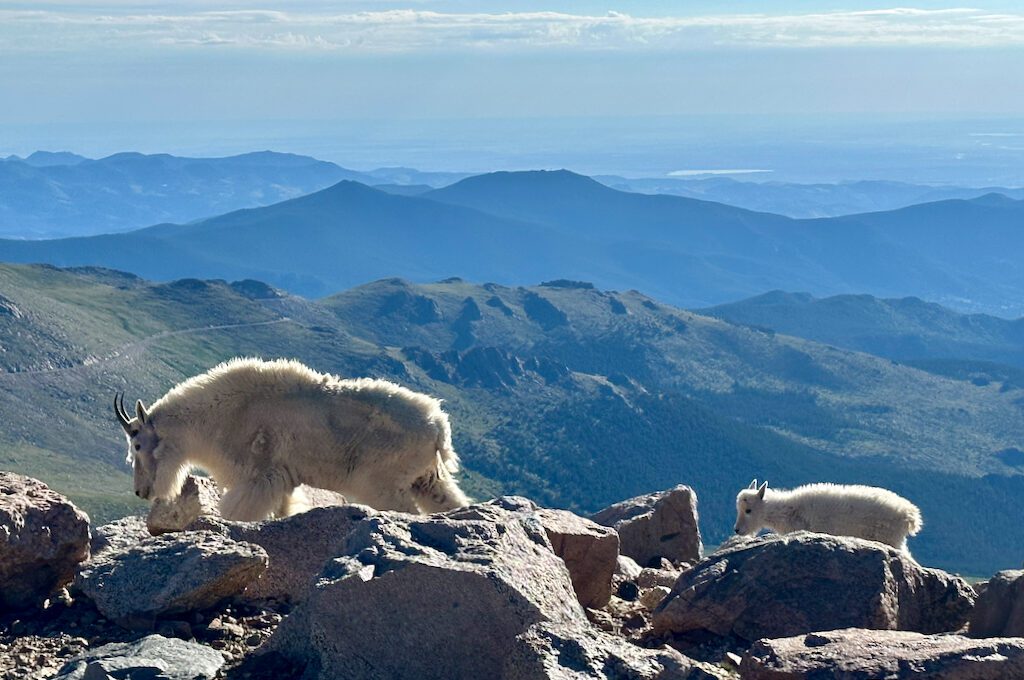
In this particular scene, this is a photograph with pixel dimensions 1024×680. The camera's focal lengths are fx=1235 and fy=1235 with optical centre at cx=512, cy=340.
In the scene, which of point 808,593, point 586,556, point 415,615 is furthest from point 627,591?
point 415,615

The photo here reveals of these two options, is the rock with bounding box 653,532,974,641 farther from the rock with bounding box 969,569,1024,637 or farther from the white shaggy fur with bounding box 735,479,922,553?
the white shaggy fur with bounding box 735,479,922,553

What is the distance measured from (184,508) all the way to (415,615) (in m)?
7.95

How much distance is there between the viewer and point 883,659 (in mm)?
8562

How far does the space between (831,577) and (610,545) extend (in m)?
2.63

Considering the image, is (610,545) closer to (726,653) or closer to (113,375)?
(726,653)

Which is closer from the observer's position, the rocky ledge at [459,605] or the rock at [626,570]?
the rocky ledge at [459,605]

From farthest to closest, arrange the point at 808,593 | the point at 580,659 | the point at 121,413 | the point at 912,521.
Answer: the point at 912,521 → the point at 121,413 → the point at 808,593 → the point at 580,659

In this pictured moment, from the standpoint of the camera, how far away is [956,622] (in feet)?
37.0

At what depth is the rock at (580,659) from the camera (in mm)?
8219

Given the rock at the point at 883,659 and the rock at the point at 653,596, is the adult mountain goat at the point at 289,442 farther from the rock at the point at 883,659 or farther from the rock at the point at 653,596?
the rock at the point at 883,659

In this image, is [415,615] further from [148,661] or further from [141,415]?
[141,415]

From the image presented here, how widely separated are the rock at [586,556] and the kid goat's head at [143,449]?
5.76m

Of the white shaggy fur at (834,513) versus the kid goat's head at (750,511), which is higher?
the white shaggy fur at (834,513)

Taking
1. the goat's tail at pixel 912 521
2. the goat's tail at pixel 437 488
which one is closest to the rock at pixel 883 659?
the goat's tail at pixel 437 488
